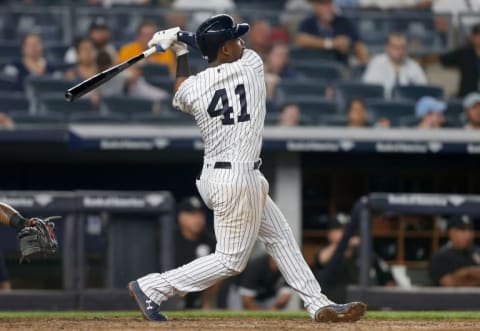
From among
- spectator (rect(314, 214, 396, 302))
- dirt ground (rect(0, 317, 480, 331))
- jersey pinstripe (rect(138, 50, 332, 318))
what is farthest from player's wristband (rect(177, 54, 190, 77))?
spectator (rect(314, 214, 396, 302))

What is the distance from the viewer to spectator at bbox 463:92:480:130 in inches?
464

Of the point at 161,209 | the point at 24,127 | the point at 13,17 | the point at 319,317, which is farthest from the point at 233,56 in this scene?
the point at 13,17

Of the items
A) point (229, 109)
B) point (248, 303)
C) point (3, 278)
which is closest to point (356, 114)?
point (248, 303)

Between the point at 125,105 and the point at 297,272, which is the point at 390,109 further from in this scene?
the point at 297,272

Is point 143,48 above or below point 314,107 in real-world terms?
above

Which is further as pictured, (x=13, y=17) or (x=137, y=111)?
(x=13, y=17)

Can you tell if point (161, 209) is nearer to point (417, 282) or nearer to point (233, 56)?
point (417, 282)

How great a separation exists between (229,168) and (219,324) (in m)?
0.90

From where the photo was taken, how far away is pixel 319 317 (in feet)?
22.3

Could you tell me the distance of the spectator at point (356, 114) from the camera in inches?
457

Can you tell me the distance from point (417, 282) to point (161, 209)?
2156mm

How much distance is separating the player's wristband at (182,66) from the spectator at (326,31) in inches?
235

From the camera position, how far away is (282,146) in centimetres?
1108

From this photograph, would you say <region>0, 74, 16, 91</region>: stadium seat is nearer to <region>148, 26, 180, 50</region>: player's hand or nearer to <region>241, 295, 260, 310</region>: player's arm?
<region>241, 295, 260, 310</region>: player's arm
